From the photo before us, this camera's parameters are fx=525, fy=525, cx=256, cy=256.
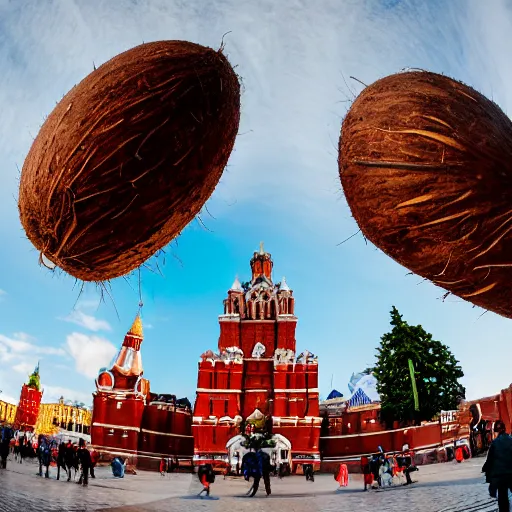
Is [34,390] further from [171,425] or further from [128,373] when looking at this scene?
[171,425]

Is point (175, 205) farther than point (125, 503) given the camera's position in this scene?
No

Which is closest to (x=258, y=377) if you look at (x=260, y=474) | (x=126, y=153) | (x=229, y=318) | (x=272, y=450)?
(x=229, y=318)

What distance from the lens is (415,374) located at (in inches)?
763

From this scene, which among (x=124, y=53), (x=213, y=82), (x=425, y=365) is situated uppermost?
(x=425, y=365)

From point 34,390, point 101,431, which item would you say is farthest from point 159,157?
point 101,431

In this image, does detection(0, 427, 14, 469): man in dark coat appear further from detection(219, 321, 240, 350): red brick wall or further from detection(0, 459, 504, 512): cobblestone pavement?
detection(219, 321, 240, 350): red brick wall

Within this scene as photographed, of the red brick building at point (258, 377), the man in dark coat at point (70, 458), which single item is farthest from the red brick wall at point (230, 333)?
the man in dark coat at point (70, 458)

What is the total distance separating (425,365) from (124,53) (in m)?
19.8

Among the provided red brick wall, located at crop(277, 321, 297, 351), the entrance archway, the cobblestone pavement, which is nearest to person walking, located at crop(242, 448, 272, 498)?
the cobblestone pavement

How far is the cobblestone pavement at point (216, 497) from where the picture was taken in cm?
718

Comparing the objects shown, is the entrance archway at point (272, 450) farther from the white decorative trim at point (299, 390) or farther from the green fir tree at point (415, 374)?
the green fir tree at point (415, 374)

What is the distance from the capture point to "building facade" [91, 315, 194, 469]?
835 inches

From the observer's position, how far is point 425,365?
1969 centimetres

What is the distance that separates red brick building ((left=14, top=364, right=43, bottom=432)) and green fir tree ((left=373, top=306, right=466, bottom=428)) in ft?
41.3
